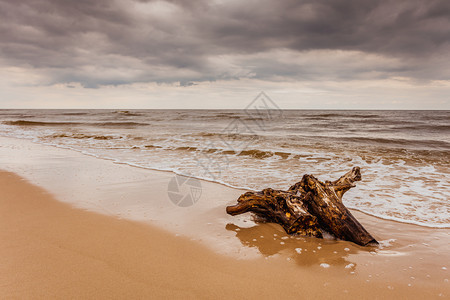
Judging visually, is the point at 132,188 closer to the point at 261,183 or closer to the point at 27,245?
the point at 27,245

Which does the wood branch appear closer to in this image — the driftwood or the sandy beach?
the driftwood

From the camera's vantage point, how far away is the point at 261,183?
5.39 meters

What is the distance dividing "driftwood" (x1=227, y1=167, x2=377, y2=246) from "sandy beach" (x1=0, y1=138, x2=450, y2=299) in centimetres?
13

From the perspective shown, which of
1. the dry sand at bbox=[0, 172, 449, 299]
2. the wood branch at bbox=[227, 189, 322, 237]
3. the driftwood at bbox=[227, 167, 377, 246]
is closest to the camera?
the dry sand at bbox=[0, 172, 449, 299]

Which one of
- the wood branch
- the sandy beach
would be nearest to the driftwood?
the wood branch

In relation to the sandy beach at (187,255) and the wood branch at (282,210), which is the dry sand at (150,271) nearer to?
the sandy beach at (187,255)

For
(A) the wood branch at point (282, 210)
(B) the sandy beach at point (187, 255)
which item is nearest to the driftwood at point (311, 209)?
(A) the wood branch at point (282, 210)

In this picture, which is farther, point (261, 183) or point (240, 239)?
point (261, 183)

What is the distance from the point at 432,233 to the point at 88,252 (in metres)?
4.13

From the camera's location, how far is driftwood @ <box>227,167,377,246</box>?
2.87 metres

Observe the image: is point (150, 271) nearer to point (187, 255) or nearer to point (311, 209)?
point (187, 255)

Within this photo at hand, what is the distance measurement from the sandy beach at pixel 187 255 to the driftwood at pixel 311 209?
135mm

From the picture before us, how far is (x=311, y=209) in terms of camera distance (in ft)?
9.95

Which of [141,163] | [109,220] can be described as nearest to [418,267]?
[109,220]
